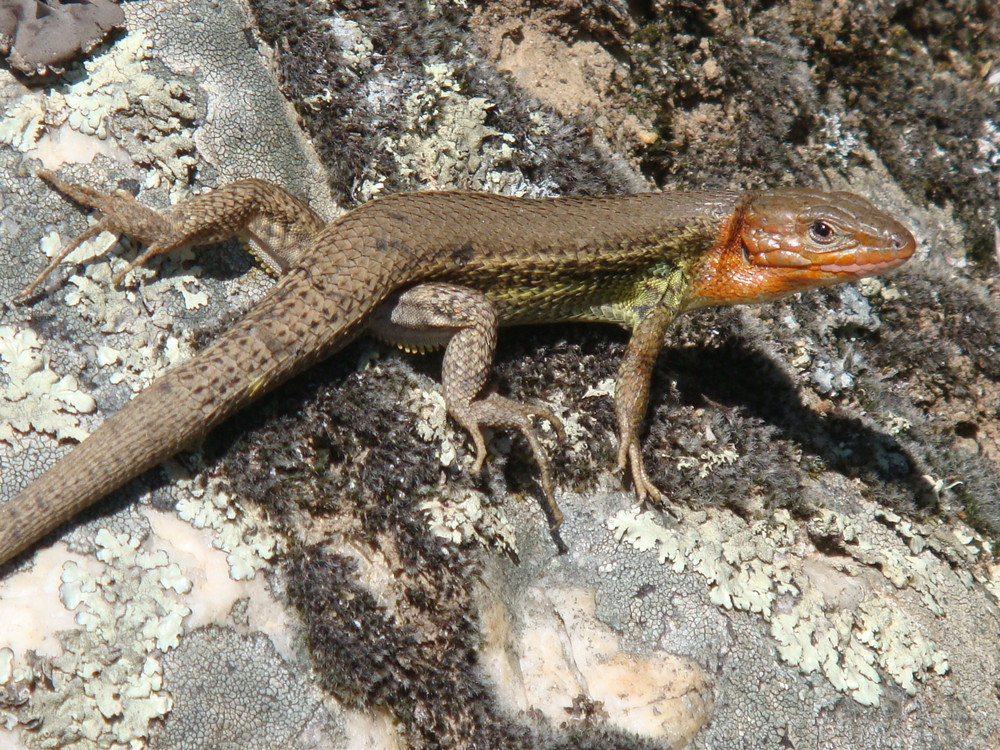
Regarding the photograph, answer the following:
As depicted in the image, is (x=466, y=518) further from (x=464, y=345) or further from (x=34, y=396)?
(x=34, y=396)

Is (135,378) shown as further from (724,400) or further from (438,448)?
(724,400)

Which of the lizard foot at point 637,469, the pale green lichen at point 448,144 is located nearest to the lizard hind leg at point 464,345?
the lizard foot at point 637,469

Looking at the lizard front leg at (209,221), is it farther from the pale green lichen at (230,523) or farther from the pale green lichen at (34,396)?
the pale green lichen at (230,523)

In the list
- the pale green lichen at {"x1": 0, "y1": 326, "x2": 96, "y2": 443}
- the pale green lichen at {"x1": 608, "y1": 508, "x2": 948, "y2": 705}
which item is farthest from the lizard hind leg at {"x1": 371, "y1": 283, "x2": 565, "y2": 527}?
the pale green lichen at {"x1": 0, "y1": 326, "x2": 96, "y2": 443}

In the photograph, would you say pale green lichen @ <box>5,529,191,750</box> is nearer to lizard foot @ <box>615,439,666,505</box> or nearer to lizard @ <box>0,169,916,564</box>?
lizard @ <box>0,169,916,564</box>

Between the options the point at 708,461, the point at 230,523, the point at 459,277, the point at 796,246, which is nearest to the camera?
the point at 230,523

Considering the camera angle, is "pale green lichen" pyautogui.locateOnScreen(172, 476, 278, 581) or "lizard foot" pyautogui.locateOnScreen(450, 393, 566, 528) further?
"lizard foot" pyautogui.locateOnScreen(450, 393, 566, 528)

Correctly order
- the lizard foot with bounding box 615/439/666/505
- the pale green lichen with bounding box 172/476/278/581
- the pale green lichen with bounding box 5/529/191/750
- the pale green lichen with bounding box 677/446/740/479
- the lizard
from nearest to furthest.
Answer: the pale green lichen with bounding box 5/529/191/750 → the lizard → the pale green lichen with bounding box 172/476/278/581 → the lizard foot with bounding box 615/439/666/505 → the pale green lichen with bounding box 677/446/740/479

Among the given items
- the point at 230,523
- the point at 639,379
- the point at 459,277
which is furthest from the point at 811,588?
the point at 230,523
